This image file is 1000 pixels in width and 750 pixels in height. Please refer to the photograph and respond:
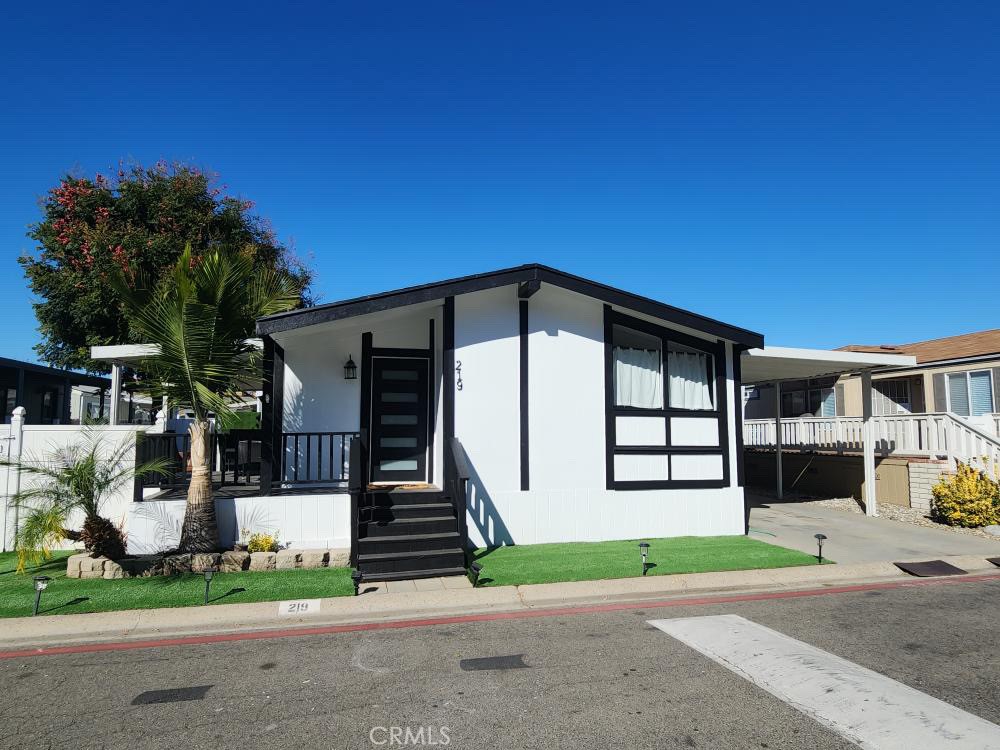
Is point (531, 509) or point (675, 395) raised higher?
point (675, 395)

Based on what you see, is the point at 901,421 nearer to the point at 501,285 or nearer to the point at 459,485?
the point at 501,285

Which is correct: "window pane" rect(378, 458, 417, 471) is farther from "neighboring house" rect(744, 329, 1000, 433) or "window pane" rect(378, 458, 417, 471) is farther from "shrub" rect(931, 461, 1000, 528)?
"neighboring house" rect(744, 329, 1000, 433)

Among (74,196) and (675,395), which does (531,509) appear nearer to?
(675,395)

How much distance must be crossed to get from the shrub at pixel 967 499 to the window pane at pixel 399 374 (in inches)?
431

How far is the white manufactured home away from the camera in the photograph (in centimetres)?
948

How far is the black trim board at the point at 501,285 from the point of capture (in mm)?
8797

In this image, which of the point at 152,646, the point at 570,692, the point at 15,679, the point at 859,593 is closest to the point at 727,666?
the point at 570,692

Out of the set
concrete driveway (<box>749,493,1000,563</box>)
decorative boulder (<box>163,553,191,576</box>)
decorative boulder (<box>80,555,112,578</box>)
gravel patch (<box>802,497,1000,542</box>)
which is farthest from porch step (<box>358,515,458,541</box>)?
gravel patch (<box>802,497,1000,542</box>)

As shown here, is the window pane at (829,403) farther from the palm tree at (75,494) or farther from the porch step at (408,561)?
the palm tree at (75,494)

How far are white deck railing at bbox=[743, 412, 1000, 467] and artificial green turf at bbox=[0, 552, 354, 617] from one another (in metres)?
12.8

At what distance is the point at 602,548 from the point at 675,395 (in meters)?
3.35

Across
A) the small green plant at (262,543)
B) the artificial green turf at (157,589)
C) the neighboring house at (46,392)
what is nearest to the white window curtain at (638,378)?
the artificial green turf at (157,589)

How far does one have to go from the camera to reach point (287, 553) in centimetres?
836

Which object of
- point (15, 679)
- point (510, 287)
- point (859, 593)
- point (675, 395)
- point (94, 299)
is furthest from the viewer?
point (94, 299)
